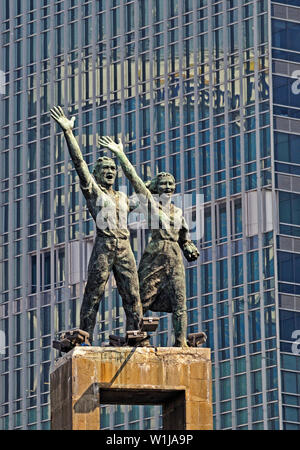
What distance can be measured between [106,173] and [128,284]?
289 centimetres

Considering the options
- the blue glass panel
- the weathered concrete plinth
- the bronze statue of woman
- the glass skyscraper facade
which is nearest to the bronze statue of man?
the bronze statue of woman

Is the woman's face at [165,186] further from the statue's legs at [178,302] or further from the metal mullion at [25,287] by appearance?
the metal mullion at [25,287]

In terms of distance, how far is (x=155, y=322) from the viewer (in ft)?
184

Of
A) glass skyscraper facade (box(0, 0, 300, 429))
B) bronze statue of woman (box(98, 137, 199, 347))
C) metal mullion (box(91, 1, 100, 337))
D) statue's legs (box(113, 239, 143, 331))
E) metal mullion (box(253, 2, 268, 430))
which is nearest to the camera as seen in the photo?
statue's legs (box(113, 239, 143, 331))

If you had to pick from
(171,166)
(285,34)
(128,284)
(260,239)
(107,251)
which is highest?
(285,34)

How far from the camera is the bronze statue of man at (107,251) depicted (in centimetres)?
5738

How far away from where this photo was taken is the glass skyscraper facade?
487 ft

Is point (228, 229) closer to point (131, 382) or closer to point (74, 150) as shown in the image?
point (74, 150)

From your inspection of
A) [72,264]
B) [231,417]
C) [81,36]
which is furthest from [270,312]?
[81,36]

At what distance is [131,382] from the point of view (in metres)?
55.9

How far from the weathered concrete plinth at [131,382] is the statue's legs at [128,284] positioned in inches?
55.3

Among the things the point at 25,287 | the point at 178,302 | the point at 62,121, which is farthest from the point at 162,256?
the point at 25,287

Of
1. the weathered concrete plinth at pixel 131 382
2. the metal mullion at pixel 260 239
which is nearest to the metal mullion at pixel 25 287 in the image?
the metal mullion at pixel 260 239

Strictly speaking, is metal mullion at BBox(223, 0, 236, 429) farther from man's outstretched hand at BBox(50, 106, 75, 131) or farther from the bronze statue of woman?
man's outstretched hand at BBox(50, 106, 75, 131)
